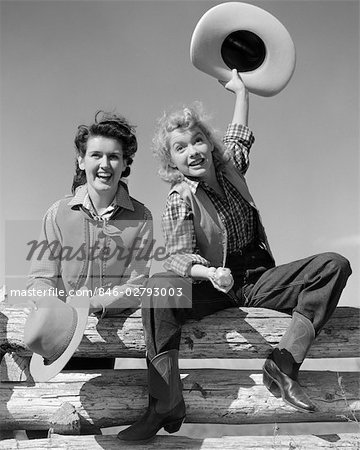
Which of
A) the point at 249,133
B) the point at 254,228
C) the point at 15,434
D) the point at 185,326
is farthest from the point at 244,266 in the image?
the point at 15,434

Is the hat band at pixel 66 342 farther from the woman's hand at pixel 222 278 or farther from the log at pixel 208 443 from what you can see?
the woman's hand at pixel 222 278

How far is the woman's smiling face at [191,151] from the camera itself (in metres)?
3.98

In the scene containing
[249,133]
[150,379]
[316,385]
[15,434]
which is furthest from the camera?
[249,133]

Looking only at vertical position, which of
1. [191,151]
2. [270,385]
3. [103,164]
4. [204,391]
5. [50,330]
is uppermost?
[191,151]

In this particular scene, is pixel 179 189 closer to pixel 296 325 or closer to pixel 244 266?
pixel 244 266

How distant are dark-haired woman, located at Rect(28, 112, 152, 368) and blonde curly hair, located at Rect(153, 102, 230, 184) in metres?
0.31

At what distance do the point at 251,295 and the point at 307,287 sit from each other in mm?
436

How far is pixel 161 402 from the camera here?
135 inches

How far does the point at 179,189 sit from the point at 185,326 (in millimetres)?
937

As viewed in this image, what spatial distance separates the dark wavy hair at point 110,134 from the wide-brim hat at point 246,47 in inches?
44.0

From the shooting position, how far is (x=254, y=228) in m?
4.16

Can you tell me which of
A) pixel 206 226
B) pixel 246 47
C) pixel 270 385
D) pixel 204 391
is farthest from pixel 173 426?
pixel 246 47

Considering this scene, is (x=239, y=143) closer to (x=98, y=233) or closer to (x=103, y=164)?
(x=103, y=164)

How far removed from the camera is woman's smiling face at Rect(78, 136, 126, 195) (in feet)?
13.6
